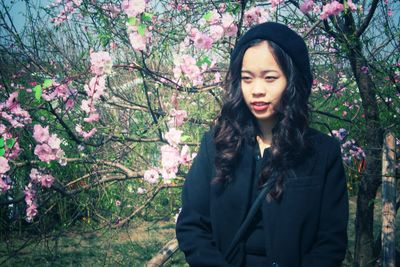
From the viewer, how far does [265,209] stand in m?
1.45

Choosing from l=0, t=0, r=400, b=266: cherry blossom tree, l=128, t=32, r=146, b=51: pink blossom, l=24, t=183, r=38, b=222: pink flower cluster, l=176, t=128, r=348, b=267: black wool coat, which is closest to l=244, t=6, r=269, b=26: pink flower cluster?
l=0, t=0, r=400, b=266: cherry blossom tree

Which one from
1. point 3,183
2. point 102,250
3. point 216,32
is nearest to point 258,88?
point 216,32

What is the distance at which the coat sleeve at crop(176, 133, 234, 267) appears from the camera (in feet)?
4.76

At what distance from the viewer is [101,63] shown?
7.23 ft

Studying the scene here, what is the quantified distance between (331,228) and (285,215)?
0.69 feet

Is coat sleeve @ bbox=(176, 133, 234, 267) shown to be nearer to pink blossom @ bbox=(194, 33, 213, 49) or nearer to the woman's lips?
the woman's lips

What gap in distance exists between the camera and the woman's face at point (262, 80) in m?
1.44

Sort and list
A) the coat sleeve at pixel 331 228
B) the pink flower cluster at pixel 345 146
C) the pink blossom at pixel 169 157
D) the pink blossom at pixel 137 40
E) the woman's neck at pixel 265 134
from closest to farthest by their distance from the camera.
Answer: the coat sleeve at pixel 331 228 → the woman's neck at pixel 265 134 → the pink blossom at pixel 137 40 → the pink blossom at pixel 169 157 → the pink flower cluster at pixel 345 146

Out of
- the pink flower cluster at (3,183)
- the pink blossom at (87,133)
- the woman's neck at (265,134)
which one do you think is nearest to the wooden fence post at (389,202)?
the woman's neck at (265,134)

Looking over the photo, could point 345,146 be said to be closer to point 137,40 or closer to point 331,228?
point 331,228

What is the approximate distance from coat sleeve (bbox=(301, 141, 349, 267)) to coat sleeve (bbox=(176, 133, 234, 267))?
0.40 m

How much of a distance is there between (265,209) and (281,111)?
0.45 m

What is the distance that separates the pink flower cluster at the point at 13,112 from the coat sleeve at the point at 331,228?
2005 millimetres

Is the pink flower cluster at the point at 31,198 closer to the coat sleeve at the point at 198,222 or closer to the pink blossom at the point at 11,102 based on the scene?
the pink blossom at the point at 11,102
